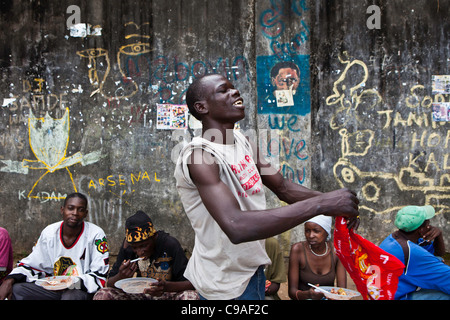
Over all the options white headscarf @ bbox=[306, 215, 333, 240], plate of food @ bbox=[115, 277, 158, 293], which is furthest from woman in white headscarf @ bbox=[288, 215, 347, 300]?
plate of food @ bbox=[115, 277, 158, 293]

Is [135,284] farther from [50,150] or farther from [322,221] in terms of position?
[50,150]

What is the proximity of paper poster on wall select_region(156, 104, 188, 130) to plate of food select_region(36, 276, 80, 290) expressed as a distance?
8.00 feet

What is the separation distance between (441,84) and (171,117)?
321 cm

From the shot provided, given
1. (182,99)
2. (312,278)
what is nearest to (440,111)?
(312,278)

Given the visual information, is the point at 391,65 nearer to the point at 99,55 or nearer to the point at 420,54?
the point at 420,54

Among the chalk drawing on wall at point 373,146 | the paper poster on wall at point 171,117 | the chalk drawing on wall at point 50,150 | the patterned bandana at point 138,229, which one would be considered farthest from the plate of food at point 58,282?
the chalk drawing on wall at point 373,146

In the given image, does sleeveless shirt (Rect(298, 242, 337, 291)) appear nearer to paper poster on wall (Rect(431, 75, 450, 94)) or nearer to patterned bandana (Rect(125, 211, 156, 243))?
patterned bandana (Rect(125, 211, 156, 243))

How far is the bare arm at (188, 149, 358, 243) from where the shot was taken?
5.61 feet

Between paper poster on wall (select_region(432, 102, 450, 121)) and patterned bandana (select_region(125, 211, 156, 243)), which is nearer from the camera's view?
patterned bandana (select_region(125, 211, 156, 243))

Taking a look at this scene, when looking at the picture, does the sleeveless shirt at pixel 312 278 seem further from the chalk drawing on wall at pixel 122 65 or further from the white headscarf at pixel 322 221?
the chalk drawing on wall at pixel 122 65

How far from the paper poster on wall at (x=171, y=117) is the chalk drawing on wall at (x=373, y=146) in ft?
5.79

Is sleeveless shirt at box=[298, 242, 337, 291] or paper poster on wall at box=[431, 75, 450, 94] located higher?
paper poster on wall at box=[431, 75, 450, 94]

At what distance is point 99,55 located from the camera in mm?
5566

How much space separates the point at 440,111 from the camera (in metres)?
5.21
